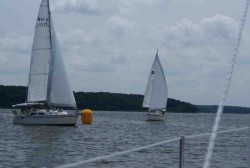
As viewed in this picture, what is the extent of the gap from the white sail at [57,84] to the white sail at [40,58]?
0.65 metres

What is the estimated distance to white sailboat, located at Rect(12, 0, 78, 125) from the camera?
52938 millimetres

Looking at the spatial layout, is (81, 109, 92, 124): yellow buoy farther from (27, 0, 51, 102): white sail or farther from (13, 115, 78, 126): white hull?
(13, 115, 78, 126): white hull

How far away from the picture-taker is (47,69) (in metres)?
53.1

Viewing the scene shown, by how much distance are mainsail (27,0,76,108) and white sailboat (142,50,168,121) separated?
61.1ft

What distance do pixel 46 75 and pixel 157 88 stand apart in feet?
69.2

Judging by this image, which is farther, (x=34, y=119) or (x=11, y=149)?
(x=34, y=119)

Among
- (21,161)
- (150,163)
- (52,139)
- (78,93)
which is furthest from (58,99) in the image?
(78,93)

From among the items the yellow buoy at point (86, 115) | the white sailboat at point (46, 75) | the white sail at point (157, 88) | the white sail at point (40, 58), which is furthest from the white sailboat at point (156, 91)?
the white sail at point (40, 58)

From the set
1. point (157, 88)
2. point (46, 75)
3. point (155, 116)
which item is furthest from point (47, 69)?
point (155, 116)

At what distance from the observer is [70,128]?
166ft

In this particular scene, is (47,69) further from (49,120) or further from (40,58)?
(49,120)

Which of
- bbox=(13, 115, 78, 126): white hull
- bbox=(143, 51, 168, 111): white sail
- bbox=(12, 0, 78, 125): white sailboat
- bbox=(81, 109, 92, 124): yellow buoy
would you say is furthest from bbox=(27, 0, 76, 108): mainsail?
bbox=(143, 51, 168, 111): white sail

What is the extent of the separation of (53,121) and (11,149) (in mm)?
19377

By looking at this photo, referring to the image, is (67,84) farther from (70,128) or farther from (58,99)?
(70,128)
